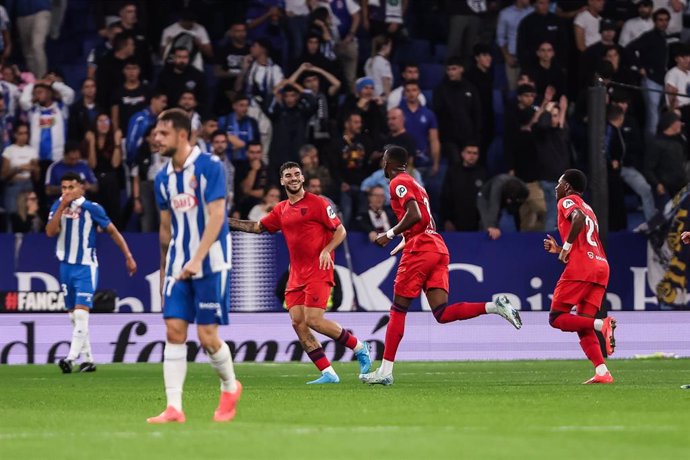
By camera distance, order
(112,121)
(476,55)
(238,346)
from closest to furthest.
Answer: (238,346) → (112,121) → (476,55)

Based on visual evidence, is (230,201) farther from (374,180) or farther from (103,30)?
(103,30)

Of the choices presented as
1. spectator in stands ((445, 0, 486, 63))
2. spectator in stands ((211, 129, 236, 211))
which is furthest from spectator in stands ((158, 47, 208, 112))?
spectator in stands ((445, 0, 486, 63))

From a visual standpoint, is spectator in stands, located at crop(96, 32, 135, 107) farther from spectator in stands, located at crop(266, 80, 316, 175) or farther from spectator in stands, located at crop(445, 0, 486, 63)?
spectator in stands, located at crop(445, 0, 486, 63)

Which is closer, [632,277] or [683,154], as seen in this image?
[632,277]

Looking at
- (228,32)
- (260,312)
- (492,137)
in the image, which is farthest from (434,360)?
(228,32)

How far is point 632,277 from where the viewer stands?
70.5 ft

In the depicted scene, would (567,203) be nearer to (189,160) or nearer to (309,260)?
(309,260)

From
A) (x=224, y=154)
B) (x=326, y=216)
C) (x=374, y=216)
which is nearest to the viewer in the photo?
(x=326, y=216)

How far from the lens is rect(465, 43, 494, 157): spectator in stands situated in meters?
23.9

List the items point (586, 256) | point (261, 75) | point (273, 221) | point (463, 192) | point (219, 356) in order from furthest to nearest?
1. point (261, 75)
2. point (463, 192)
3. point (586, 256)
4. point (273, 221)
5. point (219, 356)

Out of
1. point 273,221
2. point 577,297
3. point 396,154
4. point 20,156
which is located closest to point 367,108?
point 20,156

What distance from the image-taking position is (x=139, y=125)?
22.0 metres

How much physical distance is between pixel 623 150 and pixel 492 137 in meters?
2.25

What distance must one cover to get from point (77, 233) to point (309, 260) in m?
3.99
